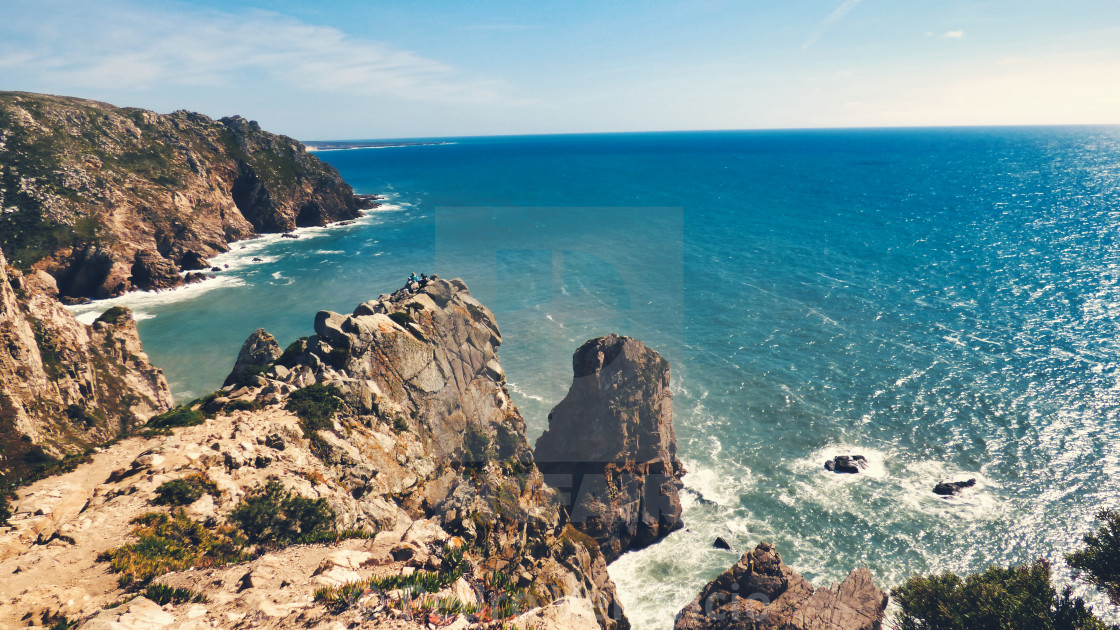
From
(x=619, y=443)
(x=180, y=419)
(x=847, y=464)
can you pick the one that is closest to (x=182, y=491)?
(x=180, y=419)

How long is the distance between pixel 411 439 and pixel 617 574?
74.2 ft

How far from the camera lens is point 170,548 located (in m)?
19.1

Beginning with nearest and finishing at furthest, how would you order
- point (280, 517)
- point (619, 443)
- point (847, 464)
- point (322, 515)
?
point (280, 517)
point (322, 515)
point (619, 443)
point (847, 464)

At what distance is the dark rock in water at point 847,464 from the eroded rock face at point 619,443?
57.3ft

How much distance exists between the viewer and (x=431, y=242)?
13738 centimetres

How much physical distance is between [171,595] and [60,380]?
107 feet

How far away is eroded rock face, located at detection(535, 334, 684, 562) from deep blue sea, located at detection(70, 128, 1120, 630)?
3.01 metres

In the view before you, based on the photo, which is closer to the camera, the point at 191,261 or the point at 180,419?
the point at 180,419

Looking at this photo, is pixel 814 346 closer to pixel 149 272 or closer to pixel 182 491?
pixel 182 491

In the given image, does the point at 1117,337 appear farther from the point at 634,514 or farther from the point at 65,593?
the point at 65,593

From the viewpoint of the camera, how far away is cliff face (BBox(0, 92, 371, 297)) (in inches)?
3536

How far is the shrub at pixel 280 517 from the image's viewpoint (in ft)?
70.8

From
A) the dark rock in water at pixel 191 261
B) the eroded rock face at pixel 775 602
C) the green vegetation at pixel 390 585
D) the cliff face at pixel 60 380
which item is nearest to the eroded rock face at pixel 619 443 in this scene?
the eroded rock face at pixel 775 602

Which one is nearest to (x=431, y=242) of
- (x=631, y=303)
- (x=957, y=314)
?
(x=631, y=303)
